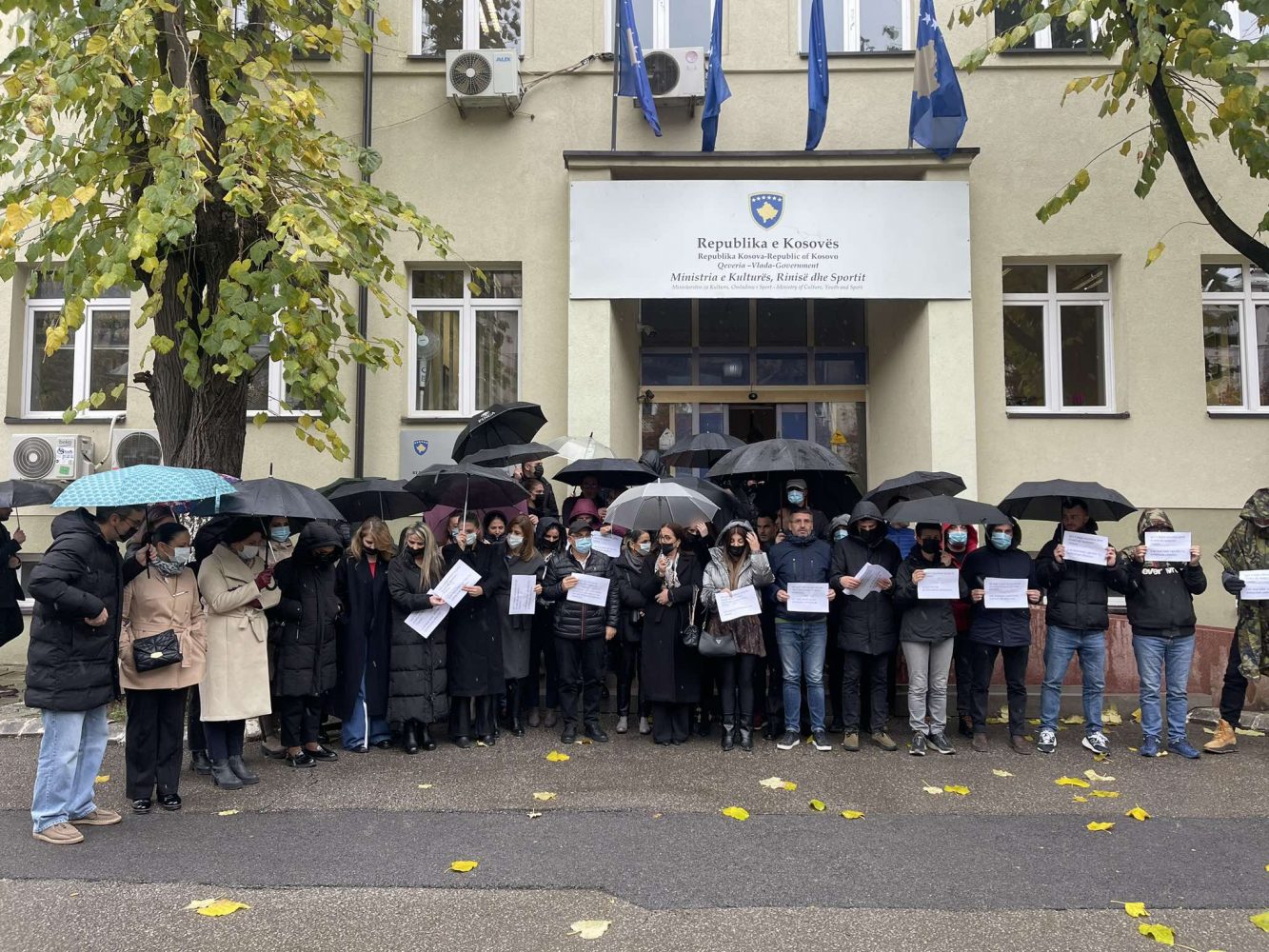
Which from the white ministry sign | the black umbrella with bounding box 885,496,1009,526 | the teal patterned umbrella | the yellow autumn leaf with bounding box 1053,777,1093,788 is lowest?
the yellow autumn leaf with bounding box 1053,777,1093,788

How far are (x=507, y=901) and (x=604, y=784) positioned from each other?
78.1 inches

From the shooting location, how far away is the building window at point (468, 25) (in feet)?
37.0

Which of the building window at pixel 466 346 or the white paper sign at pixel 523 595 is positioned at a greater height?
the building window at pixel 466 346

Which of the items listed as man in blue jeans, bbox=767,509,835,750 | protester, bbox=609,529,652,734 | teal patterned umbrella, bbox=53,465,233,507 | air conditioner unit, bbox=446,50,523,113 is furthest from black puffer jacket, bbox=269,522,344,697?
air conditioner unit, bbox=446,50,523,113

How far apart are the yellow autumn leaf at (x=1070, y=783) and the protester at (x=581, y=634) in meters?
3.20

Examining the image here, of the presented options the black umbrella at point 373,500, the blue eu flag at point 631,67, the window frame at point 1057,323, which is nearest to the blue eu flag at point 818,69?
the blue eu flag at point 631,67

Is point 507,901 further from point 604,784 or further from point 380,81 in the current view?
point 380,81

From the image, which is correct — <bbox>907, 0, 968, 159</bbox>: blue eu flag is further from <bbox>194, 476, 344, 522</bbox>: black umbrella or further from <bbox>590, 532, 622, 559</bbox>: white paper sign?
<bbox>194, 476, 344, 522</bbox>: black umbrella

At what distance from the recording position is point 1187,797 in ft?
20.4

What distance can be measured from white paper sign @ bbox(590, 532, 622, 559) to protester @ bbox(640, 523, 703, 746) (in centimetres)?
33

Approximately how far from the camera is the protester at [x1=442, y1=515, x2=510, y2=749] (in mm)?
7371

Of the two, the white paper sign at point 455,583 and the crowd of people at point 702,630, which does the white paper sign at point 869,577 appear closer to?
the crowd of people at point 702,630

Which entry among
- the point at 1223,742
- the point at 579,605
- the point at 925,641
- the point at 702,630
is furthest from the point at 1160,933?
the point at 579,605

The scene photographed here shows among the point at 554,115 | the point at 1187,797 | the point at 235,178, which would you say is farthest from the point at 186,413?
the point at 1187,797
